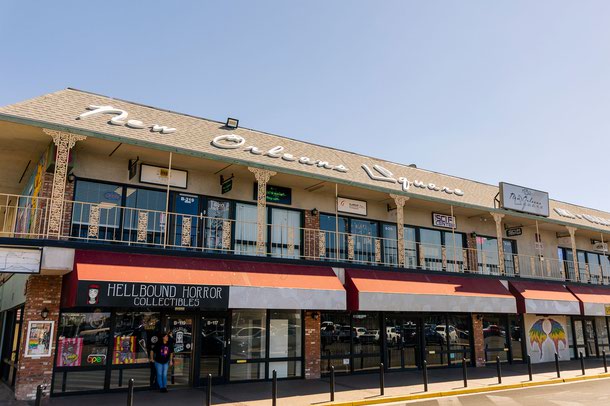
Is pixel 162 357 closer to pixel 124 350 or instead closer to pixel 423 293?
pixel 124 350

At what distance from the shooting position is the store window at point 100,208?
14.0m

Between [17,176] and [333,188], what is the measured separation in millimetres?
11510

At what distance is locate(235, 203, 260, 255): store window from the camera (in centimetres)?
1642

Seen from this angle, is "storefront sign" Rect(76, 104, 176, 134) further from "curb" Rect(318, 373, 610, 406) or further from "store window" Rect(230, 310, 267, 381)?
"curb" Rect(318, 373, 610, 406)

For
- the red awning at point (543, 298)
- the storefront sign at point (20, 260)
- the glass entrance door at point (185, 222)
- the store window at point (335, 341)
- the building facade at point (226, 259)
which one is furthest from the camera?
the red awning at point (543, 298)

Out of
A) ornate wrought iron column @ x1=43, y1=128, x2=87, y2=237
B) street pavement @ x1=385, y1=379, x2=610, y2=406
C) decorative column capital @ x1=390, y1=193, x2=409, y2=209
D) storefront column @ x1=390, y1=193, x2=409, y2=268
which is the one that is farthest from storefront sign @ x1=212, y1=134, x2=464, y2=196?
street pavement @ x1=385, y1=379, x2=610, y2=406

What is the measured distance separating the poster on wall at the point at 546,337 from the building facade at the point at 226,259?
0.10 metres

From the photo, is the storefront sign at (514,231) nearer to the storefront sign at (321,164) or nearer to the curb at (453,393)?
the storefront sign at (321,164)

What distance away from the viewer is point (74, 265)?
1180 cm

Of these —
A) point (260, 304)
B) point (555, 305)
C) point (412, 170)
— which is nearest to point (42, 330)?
point (260, 304)

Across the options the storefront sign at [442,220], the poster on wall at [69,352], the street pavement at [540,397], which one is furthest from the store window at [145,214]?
the storefront sign at [442,220]

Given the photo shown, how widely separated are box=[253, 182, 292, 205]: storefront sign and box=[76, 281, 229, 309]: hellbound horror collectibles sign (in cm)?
484

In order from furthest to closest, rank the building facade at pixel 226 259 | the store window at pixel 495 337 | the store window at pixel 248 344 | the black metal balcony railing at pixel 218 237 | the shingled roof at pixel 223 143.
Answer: the store window at pixel 495 337
the store window at pixel 248 344
the black metal balcony railing at pixel 218 237
the shingled roof at pixel 223 143
the building facade at pixel 226 259

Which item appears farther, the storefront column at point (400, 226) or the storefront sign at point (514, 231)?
the storefront sign at point (514, 231)
